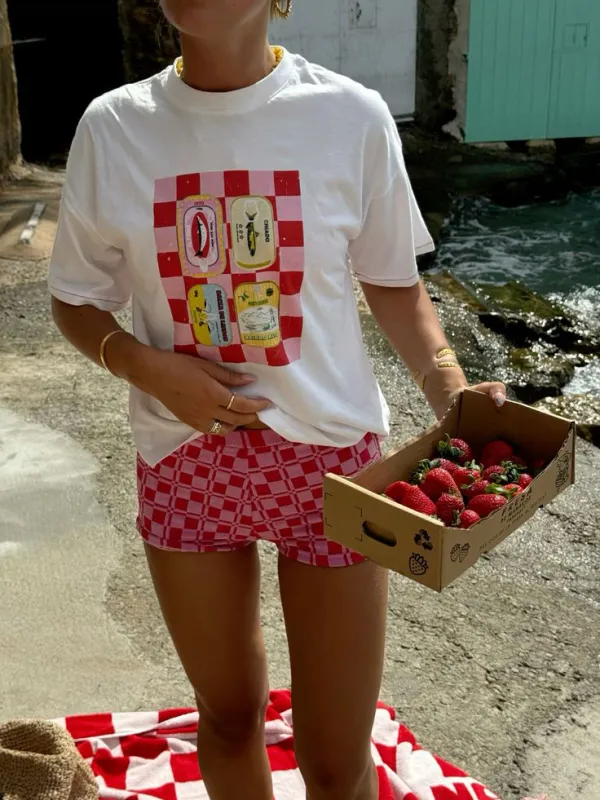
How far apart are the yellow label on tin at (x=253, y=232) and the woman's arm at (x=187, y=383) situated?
0.58ft

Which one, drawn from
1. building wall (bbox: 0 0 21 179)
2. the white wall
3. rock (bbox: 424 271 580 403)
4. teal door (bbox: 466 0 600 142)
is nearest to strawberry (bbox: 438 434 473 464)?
rock (bbox: 424 271 580 403)

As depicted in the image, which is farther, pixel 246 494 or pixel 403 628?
pixel 403 628

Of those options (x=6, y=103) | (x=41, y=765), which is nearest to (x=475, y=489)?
(x=41, y=765)

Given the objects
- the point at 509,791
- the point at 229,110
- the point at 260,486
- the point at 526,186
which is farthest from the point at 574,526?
the point at 526,186

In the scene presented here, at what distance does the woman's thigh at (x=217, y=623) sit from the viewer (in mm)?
1664

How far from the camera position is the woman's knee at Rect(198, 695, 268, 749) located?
1.74 metres

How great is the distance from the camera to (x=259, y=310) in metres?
1.51

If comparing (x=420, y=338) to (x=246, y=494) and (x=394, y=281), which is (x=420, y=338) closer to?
(x=394, y=281)

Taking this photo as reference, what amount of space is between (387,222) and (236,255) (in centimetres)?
27

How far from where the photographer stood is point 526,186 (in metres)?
10.9

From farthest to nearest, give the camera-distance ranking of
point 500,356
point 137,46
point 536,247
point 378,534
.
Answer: point 137,46 → point 536,247 → point 500,356 → point 378,534

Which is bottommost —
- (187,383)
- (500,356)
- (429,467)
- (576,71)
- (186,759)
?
(500,356)

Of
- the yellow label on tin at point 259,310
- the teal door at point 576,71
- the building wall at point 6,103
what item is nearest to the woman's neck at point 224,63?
the yellow label on tin at point 259,310

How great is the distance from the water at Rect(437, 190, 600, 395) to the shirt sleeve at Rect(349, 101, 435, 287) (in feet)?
19.9
